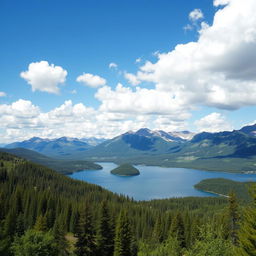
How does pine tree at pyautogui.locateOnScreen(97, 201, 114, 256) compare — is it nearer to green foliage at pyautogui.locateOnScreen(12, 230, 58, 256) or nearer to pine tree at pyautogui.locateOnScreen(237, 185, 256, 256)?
green foliage at pyautogui.locateOnScreen(12, 230, 58, 256)

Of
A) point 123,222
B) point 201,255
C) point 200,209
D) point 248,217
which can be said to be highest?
point 248,217

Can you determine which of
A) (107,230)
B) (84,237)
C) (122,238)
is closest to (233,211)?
(122,238)

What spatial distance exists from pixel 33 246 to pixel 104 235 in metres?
23.3

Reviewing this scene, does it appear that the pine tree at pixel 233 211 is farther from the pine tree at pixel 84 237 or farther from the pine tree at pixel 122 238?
the pine tree at pixel 84 237

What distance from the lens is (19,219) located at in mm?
75062

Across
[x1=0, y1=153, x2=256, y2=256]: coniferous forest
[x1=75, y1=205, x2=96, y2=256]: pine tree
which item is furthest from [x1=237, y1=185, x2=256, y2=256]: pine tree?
[x1=75, y1=205, x2=96, y2=256]: pine tree

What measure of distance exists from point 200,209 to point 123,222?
145 metres

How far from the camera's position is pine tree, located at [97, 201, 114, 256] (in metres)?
54.4

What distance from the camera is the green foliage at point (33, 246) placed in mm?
35281

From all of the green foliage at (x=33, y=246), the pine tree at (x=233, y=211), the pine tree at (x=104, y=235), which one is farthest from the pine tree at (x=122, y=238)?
the pine tree at (x=233, y=211)

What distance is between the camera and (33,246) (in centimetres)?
3547

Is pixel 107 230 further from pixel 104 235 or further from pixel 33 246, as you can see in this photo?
pixel 33 246

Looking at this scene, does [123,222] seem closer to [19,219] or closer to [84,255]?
[84,255]

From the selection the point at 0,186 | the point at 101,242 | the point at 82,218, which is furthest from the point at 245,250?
the point at 0,186
